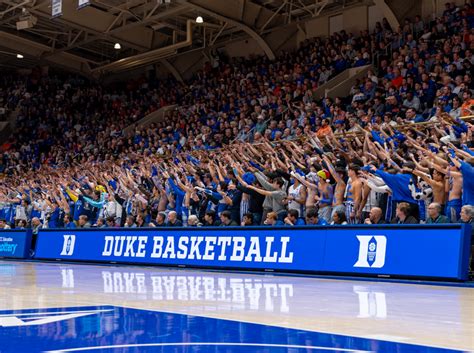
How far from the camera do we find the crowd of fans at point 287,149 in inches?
544

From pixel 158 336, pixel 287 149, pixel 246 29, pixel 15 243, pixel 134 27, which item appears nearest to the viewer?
pixel 158 336

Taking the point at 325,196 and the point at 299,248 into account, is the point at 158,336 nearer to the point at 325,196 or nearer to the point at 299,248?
the point at 299,248

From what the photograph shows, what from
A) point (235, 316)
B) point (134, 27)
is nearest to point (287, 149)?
point (235, 316)

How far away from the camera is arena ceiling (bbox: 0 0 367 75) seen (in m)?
31.6

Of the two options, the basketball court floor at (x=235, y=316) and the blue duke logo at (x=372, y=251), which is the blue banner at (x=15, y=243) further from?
the blue duke logo at (x=372, y=251)

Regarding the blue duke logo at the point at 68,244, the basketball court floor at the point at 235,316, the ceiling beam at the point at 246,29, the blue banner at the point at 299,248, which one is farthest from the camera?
the ceiling beam at the point at 246,29

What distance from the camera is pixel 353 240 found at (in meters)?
12.9

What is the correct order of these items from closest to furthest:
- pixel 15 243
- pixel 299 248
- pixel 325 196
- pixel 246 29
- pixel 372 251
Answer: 1. pixel 372 251
2. pixel 299 248
3. pixel 325 196
4. pixel 15 243
5. pixel 246 29

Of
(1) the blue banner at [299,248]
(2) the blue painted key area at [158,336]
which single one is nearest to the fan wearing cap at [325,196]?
(1) the blue banner at [299,248]

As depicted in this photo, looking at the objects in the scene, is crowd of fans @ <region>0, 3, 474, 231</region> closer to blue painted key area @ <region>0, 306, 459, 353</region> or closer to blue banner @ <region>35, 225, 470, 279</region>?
blue banner @ <region>35, 225, 470, 279</region>

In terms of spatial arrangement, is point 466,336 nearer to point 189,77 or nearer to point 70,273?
point 70,273

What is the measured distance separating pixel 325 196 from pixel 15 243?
1223 centimetres

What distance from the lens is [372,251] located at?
41.1 ft

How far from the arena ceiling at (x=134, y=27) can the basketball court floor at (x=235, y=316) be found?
2044cm
